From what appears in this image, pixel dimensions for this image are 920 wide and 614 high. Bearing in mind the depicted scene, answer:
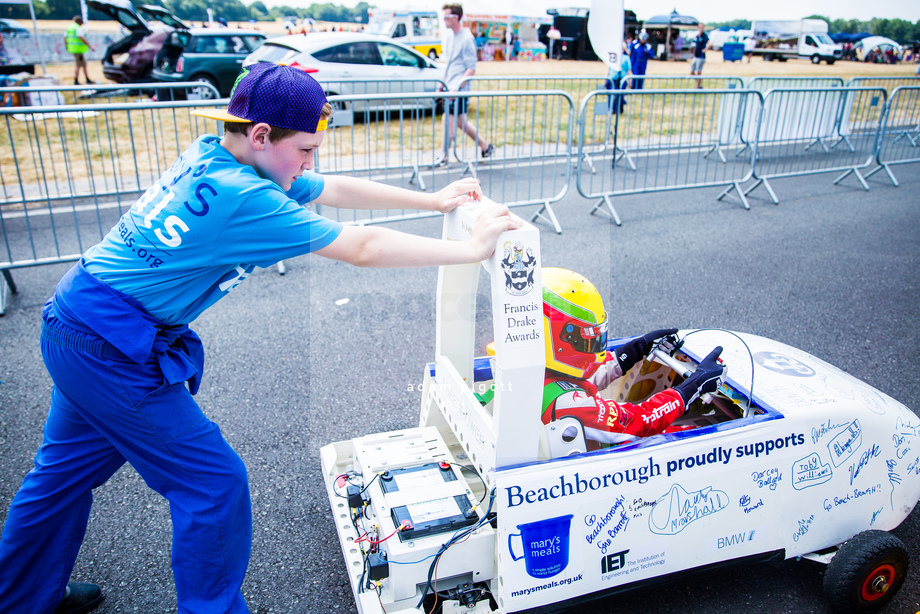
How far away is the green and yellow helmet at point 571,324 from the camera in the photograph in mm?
2443

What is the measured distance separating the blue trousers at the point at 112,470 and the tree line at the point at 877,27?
43.1 m

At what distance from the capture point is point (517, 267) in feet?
6.63

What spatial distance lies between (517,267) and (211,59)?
13177 millimetres

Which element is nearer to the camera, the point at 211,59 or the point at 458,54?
the point at 458,54

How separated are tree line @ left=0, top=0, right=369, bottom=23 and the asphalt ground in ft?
132

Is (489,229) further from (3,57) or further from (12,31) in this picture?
(12,31)

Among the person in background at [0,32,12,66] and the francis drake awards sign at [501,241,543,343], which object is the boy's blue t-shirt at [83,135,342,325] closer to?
the francis drake awards sign at [501,241,543,343]

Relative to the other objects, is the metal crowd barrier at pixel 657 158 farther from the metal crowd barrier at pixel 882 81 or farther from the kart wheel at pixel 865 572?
the kart wheel at pixel 865 572

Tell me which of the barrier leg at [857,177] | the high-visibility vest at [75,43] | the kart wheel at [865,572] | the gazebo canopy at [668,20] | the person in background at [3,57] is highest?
the gazebo canopy at [668,20]

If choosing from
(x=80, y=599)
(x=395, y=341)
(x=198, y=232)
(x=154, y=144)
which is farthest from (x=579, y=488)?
(x=154, y=144)

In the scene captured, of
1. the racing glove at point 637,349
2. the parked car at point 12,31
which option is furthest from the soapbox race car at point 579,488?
the parked car at point 12,31

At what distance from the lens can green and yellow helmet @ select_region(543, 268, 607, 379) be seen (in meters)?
2.44

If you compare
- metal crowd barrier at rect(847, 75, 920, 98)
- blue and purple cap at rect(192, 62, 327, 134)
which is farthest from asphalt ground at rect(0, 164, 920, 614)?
metal crowd barrier at rect(847, 75, 920, 98)

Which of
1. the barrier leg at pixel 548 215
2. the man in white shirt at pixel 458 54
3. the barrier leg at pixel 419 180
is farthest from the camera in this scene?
the man in white shirt at pixel 458 54
